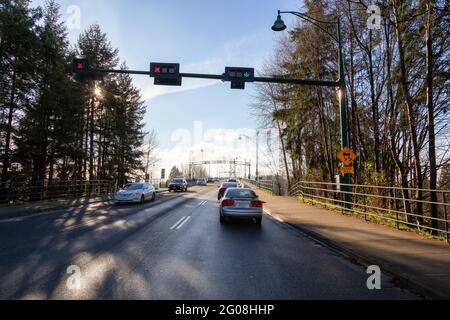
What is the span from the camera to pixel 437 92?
1550 cm

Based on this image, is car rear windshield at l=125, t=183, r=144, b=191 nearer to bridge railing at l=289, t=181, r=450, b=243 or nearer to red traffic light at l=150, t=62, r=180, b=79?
red traffic light at l=150, t=62, r=180, b=79

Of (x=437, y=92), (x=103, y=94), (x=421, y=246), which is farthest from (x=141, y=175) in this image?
(x=421, y=246)

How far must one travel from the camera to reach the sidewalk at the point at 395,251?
559 centimetres

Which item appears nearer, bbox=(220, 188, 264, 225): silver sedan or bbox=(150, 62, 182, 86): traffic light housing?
bbox=(220, 188, 264, 225): silver sedan

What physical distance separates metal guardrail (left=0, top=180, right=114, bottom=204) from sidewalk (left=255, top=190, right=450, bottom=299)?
16913 millimetres

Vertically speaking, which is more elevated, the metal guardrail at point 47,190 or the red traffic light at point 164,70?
the red traffic light at point 164,70

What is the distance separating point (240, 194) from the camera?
13625 mm

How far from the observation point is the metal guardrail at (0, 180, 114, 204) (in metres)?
21.7

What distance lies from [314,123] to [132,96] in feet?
104

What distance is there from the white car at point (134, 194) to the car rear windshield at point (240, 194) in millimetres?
10708

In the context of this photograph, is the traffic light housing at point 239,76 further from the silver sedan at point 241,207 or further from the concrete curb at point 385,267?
the concrete curb at point 385,267

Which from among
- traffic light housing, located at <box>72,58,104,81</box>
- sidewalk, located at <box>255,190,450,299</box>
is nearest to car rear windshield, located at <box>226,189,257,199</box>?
sidewalk, located at <box>255,190,450,299</box>

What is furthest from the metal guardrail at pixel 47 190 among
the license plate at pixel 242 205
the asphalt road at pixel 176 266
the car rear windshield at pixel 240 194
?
the license plate at pixel 242 205

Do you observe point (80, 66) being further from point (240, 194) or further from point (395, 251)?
point (395, 251)
